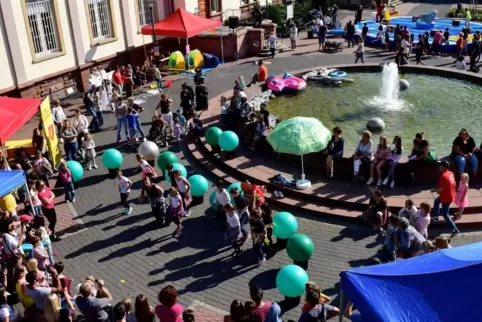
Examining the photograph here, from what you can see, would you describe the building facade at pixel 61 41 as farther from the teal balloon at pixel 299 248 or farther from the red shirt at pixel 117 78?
the teal balloon at pixel 299 248

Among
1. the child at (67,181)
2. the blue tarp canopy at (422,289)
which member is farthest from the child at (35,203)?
the blue tarp canopy at (422,289)

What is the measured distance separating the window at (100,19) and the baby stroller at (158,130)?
9.10 metres

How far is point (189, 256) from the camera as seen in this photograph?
38.9ft

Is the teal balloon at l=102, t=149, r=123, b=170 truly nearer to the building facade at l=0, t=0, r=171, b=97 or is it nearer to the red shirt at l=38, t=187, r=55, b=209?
the red shirt at l=38, t=187, r=55, b=209

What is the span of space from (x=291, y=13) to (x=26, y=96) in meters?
19.3

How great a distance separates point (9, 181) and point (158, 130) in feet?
22.5

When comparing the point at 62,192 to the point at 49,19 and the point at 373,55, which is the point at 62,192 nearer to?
the point at 49,19

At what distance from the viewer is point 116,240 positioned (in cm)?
1273

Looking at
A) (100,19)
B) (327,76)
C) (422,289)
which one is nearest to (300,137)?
(422,289)

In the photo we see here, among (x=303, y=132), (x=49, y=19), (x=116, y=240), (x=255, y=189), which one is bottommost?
(x=116, y=240)

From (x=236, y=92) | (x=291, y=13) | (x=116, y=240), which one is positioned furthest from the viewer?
(x=291, y=13)

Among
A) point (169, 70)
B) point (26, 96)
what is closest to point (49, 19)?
point (26, 96)

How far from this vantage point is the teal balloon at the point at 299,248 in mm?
10750

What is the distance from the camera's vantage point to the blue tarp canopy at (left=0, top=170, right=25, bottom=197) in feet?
37.7
